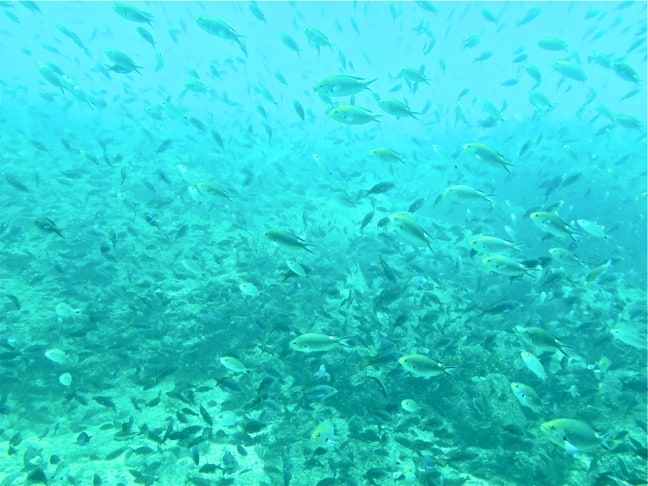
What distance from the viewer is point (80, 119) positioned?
35.0m

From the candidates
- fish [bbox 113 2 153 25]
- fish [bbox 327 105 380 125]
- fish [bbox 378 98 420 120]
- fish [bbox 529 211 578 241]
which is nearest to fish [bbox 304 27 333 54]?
fish [bbox 378 98 420 120]

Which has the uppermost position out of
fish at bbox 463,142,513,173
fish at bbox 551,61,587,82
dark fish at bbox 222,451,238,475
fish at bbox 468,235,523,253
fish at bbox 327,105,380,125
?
fish at bbox 551,61,587,82

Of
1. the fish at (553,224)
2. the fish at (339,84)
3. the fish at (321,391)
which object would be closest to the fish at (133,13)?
the fish at (339,84)

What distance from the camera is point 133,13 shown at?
29.7 feet

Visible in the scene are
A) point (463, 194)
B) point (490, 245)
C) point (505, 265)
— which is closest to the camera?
point (505, 265)

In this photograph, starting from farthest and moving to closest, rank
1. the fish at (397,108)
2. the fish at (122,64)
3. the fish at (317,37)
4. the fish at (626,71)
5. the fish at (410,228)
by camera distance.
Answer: the fish at (626,71) < the fish at (317,37) < the fish at (122,64) < the fish at (397,108) < the fish at (410,228)

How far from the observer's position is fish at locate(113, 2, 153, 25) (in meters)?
8.97

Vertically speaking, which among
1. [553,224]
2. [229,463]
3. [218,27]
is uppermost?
[218,27]

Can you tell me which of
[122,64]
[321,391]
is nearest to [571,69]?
[321,391]

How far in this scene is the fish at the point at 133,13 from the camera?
897 cm

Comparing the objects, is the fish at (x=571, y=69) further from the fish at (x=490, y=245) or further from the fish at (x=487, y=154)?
the fish at (x=490, y=245)

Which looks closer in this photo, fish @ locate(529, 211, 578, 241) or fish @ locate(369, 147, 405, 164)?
fish @ locate(529, 211, 578, 241)

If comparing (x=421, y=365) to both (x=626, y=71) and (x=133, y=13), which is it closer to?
(x=133, y=13)

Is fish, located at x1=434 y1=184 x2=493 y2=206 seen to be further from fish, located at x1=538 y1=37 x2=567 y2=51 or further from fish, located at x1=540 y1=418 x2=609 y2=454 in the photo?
fish, located at x1=538 y1=37 x2=567 y2=51
